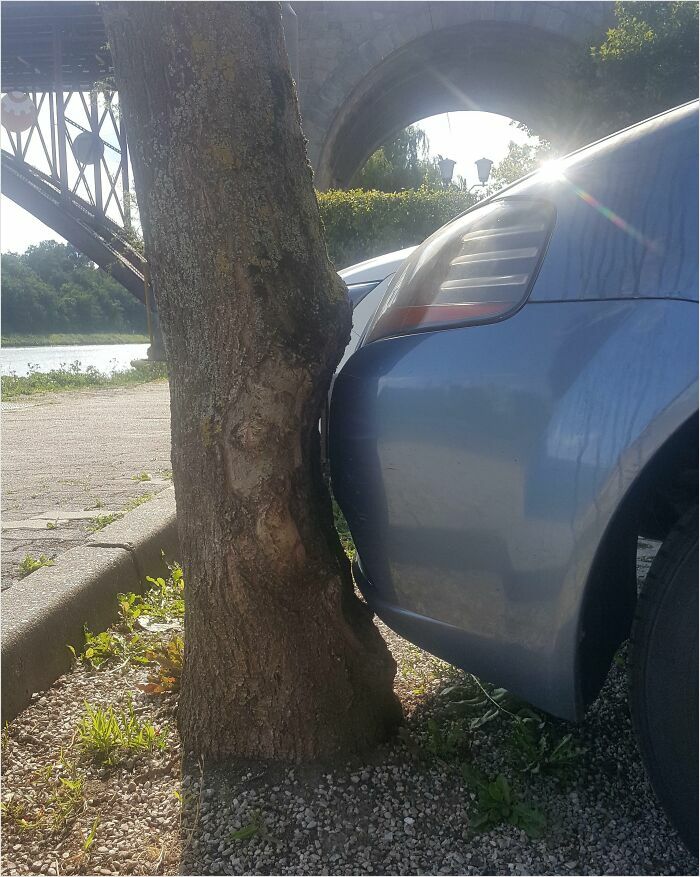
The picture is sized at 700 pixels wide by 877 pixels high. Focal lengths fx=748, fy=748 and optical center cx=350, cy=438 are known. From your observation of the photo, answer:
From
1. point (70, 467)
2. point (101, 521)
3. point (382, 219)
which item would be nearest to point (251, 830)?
point (101, 521)

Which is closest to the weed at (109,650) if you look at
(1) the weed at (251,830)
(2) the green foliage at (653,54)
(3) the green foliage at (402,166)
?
(1) the weed at (251,830)

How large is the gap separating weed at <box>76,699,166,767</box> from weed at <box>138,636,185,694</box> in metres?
0.20

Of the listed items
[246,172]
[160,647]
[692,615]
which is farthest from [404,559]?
Result: [160,647]

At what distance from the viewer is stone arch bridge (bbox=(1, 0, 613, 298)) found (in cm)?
1438

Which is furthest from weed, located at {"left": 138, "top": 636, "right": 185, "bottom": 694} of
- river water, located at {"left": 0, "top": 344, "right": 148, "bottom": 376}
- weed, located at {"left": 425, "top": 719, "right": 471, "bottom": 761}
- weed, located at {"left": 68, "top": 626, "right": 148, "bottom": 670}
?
river water, located at {"left": 0, "top": 344, "right": 148, "bottom": 376}

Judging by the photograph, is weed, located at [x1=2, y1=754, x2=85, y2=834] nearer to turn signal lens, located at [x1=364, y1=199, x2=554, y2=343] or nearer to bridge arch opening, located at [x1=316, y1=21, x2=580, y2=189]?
turn signal lens, located at [x1=364, y1=199, x2=554, y2=343]

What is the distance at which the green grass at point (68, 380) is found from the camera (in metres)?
11.6

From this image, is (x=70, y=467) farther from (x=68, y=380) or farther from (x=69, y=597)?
(x=68, y=380)

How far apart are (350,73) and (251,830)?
15.3 metres

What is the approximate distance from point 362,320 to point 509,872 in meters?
1.83

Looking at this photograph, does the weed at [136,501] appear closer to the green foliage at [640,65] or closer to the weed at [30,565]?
the weed at [30,565]

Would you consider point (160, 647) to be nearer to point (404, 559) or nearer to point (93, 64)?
point (404, 559)

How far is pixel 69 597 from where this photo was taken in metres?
2.46

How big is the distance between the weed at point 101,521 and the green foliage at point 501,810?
2.37 meters
